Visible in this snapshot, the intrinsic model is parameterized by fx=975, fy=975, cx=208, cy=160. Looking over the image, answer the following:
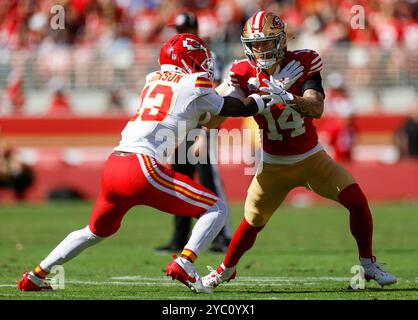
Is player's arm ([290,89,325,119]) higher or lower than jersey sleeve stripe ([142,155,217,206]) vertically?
higher

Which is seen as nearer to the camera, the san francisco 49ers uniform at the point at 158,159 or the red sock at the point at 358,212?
the san francisco 49ers uniform at the point at 158,159

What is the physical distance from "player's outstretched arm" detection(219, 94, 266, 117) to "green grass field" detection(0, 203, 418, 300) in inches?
46.9

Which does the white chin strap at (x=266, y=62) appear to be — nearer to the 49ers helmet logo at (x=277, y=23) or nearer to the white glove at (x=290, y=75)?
the white glove at (x=290, y=75)

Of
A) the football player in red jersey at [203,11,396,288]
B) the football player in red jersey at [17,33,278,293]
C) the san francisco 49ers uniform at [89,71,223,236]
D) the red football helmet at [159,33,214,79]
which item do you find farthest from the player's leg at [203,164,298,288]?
the red football helmet at [159,33,214,79]

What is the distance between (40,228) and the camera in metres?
12.1

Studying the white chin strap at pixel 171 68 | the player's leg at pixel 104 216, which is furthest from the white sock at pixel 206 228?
the white chin strap at pixel 171 68

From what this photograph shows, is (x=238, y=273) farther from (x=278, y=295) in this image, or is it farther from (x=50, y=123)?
(x=50, y=123)

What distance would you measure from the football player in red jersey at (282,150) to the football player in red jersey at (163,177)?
1.37 feet

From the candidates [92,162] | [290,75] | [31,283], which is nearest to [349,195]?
[290,75]

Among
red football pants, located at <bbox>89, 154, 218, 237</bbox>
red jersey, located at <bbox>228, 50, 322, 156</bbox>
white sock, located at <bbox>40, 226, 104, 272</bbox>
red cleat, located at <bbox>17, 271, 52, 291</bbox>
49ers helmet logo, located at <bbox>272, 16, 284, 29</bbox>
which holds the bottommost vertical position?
red cleat, located at <bbox>17, 271, 52, 291</bbox>

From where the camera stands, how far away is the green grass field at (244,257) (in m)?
6.57

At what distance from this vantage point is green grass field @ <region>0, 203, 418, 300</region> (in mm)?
6570

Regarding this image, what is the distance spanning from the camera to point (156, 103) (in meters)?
6.40

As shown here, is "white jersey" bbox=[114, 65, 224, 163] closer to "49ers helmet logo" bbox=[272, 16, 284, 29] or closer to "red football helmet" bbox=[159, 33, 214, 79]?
"red football helmet" bbox=[159, 33, 214, 79]
